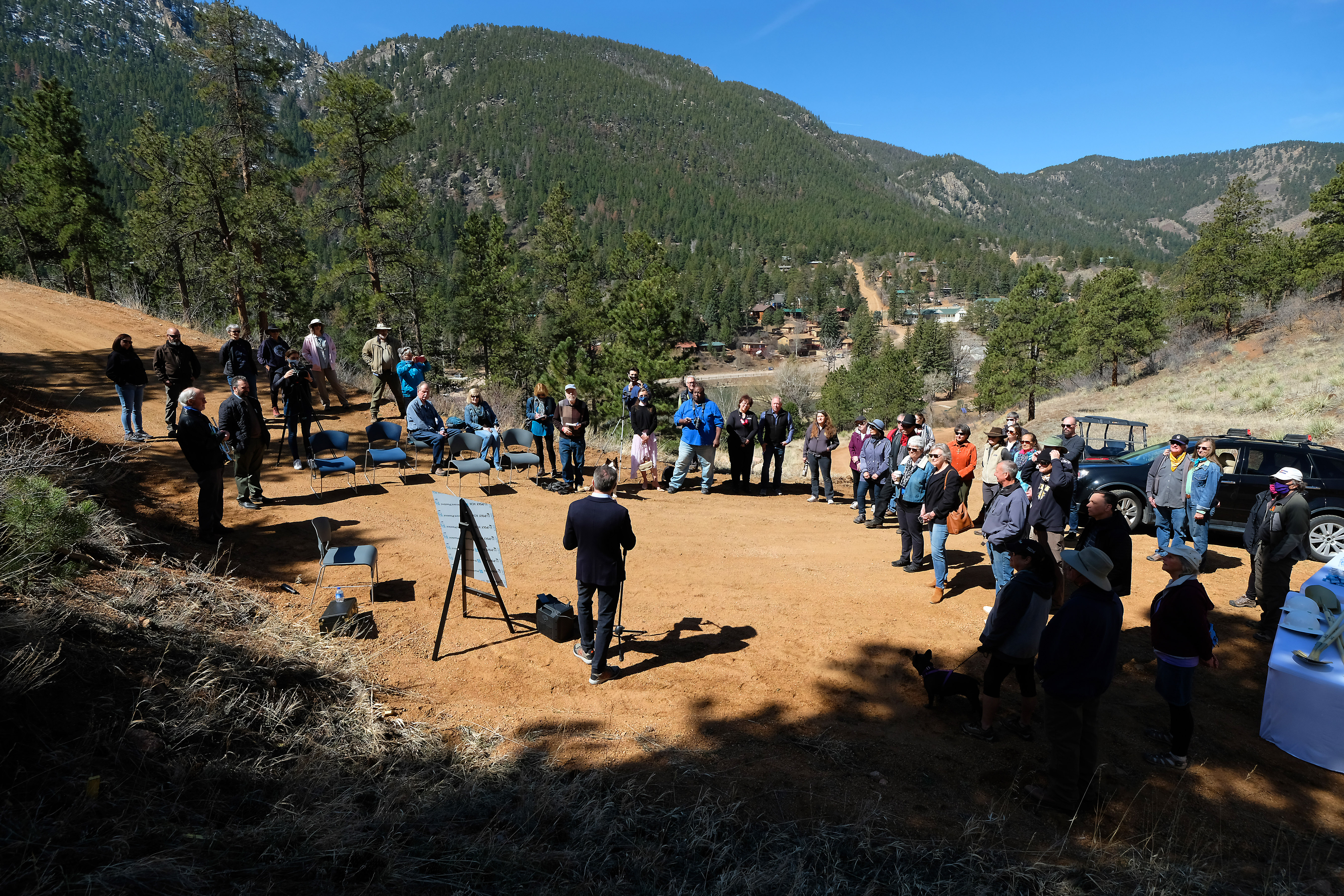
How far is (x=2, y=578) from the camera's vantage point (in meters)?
4.39

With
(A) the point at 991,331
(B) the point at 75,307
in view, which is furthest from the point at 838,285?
(B) the point at 75,307

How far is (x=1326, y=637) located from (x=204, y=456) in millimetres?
10618

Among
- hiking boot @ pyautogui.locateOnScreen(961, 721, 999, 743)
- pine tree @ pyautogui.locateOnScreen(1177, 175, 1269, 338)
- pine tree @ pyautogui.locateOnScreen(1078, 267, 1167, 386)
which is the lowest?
hiking boot @ pyautogui.locateOnScreen(961, 721, 999, 743)

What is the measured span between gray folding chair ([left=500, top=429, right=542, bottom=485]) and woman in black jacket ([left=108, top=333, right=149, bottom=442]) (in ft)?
17.7

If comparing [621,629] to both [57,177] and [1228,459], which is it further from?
[57,177]

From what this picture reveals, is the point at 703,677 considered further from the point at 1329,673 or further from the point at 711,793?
the point at 1329,673

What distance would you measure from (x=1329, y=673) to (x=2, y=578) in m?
9.44

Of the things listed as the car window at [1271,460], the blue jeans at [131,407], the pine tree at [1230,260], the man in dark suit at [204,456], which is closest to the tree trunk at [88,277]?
the blue jeans at [131,407]

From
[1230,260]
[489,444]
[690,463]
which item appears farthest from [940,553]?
[1230,260]

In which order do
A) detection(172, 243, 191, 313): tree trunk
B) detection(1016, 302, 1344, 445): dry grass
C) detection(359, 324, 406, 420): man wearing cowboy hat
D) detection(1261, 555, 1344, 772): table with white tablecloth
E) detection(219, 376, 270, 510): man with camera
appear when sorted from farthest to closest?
1. detection(172, 243, 191, 313): tree trunk
2. detection(1016, 302, 1344, 445): dry grass
3. detection(359, 324, 406, 420): man wearing cowboy hat
4. detection(219, 376, 270, 510): man with camera
5. detection(1261, 555, 1344, 772): table with white tablecloth

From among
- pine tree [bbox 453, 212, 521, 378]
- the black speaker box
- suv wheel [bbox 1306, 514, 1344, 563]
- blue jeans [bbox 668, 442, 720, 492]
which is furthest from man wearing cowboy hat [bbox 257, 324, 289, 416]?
pine tree [bbox 453, 212, 521, 378]

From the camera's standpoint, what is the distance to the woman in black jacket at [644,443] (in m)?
12.4

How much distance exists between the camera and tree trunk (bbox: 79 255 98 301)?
93.9ft

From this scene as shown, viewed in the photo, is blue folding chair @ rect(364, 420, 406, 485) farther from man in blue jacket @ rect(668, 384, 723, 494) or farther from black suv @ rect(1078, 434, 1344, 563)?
black suv @ rect(1078, 434, 1344, 563)
